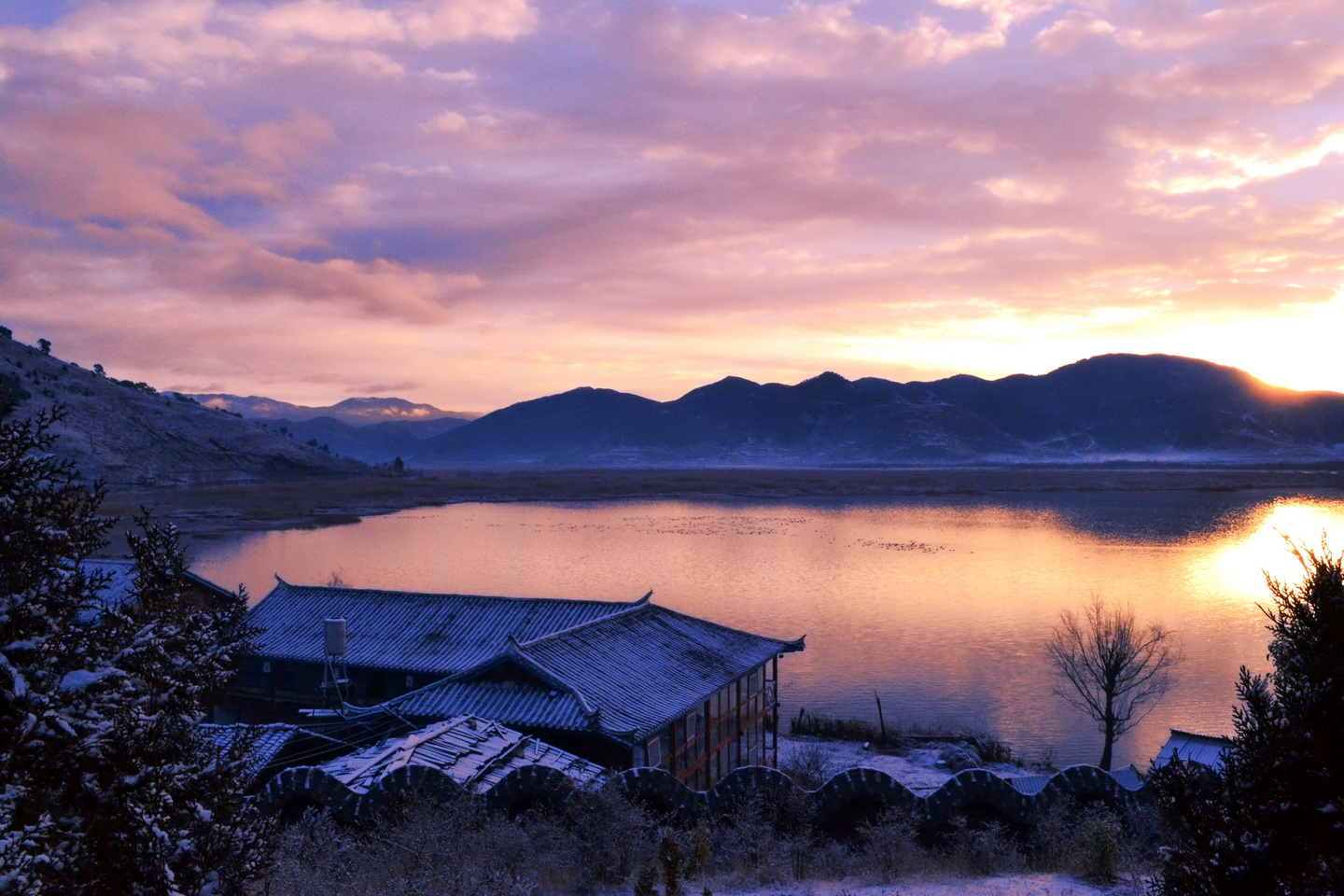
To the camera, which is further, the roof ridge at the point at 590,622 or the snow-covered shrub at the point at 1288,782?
the roof ridge at the point at 590,622

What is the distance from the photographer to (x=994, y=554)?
218 ft

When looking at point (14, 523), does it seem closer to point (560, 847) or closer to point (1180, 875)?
point (560, 847)

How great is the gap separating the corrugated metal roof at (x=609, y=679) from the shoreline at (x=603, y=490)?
5972 cm

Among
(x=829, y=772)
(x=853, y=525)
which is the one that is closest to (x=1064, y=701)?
(x=829, y=772)

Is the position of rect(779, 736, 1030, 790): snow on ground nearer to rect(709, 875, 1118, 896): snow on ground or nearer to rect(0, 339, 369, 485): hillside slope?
rect(709, 875, 1118, 896): snow on ground

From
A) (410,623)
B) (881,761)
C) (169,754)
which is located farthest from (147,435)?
(169,754)

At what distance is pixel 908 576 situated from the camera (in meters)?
57.1

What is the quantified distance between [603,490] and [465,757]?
13083 centimetres

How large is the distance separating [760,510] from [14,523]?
332 feet

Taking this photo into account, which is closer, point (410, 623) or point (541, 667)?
point (541, 667)

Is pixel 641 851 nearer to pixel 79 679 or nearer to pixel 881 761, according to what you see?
pixel 79 679

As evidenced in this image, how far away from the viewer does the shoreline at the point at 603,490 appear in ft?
297

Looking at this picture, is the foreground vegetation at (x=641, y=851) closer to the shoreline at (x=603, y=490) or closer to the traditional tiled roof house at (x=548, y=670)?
the traditional tiled roof house at (x=548, y=670)

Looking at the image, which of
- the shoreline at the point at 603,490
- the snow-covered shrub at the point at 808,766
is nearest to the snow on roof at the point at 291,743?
the snow-covered shrub at the point at 808,766
